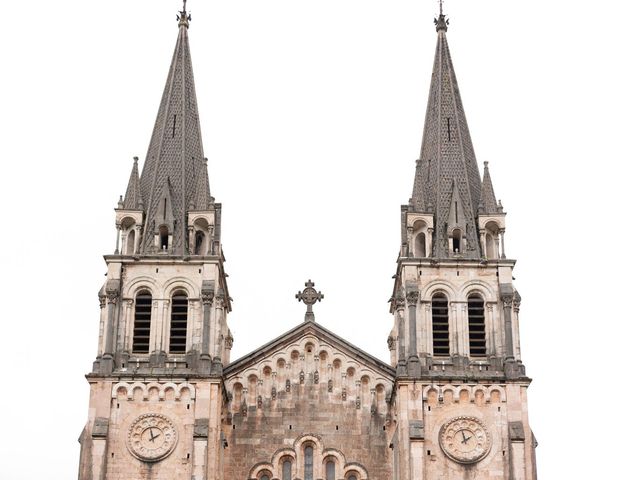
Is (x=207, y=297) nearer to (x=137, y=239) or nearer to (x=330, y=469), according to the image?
(x=137, y=239)

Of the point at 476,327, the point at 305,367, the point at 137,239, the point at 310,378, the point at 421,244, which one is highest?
the point at 421,244

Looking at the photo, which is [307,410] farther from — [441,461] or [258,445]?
[441,461]

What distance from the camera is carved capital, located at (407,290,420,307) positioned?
45781 millimetres

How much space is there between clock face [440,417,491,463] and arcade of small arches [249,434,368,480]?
3.42 meters

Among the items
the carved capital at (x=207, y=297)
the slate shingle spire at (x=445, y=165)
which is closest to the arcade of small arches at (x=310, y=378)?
the carved capital at (x=207, y=297)

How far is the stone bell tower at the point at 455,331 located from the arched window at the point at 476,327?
0.12ft

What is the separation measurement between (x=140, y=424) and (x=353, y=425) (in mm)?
7669

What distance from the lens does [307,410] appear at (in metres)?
45.8

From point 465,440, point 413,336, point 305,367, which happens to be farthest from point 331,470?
point 413,336

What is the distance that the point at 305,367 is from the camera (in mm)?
46469

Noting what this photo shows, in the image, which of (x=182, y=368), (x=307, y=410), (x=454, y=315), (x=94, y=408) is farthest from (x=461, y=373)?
(x=94, y=408)

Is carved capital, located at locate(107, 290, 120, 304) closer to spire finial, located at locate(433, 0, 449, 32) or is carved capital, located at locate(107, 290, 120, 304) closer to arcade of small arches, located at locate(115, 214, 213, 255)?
arcade of small arches, located at locate(115, 214, 213, 255)

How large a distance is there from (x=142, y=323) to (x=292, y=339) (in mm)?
5520

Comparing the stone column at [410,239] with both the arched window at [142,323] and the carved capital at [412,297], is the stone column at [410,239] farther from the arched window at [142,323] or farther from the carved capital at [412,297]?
the arched window at [142,323]
